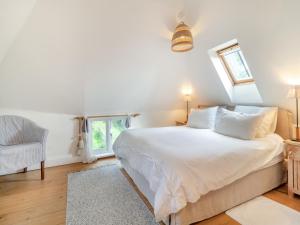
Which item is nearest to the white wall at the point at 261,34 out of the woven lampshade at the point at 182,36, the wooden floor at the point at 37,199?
the woven lampshade at the point at 182,36

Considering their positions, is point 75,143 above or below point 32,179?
above

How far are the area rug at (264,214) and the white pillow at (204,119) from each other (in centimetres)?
144

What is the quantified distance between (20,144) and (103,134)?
1.57 m

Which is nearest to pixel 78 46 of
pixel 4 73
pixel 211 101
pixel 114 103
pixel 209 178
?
pixel 4 73

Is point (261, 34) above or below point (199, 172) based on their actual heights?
above

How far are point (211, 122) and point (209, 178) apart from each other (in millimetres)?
1755

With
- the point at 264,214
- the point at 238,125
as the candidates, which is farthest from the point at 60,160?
the point at 264,214

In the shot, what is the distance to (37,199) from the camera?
2.27 m

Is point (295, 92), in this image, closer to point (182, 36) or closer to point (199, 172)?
point (182, 36)

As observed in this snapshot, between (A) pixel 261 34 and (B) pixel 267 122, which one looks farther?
(B) pixel 267 122

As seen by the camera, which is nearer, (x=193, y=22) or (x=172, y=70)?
(x=193, y=22)

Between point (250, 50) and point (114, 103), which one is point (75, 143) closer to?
point (114, 103)

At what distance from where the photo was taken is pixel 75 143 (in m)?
3.61

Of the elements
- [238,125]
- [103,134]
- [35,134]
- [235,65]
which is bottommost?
[103,134]
